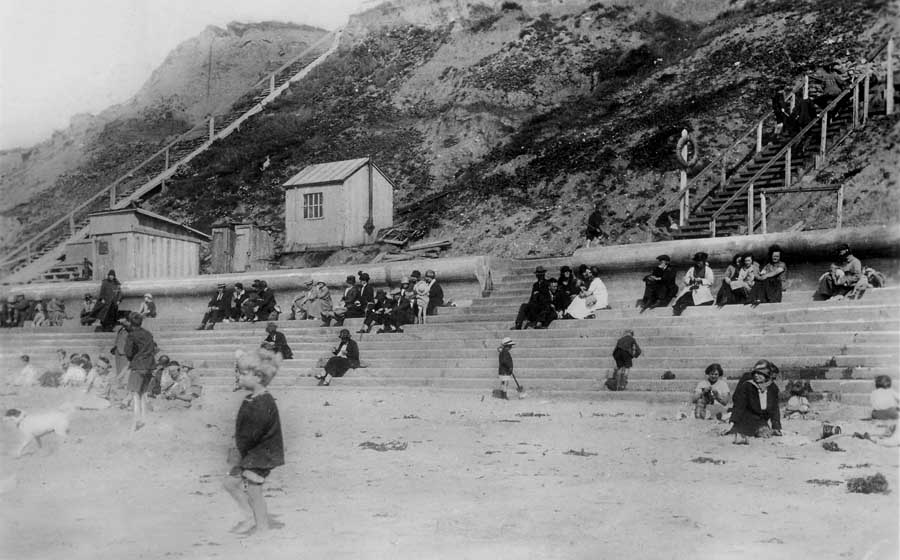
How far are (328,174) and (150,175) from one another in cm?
1349

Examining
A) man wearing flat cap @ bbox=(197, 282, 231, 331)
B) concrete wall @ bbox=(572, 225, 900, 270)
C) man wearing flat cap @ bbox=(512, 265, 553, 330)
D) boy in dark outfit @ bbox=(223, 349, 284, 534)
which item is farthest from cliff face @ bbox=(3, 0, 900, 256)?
boy in dark outfit @ bbox=(223, 349, 284, 534)

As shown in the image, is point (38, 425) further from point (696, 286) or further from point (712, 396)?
point (696, 286)

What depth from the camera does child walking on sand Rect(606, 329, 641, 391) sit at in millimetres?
11695

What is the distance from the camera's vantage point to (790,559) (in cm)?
561

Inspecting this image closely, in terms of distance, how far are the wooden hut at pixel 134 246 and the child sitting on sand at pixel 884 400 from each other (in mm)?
15109

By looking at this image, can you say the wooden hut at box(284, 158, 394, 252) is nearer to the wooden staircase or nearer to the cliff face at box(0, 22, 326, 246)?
the wooden staircase

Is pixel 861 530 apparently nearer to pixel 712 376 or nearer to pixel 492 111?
pixel 712 376

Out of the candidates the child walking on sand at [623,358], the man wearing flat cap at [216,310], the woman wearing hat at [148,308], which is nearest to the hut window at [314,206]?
the woman wearing hat at [148,308]

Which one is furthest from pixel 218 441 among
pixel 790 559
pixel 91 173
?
pixel 91 173

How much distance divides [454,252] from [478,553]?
19568mm

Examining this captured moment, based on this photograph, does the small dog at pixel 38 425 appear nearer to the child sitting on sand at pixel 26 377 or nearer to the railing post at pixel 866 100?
the child sitting on sand at pixel 26 377

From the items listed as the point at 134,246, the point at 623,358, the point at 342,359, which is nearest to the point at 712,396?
the point at 623,358

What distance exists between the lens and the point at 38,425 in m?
9.42

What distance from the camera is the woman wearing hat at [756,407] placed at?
29.8 feet
